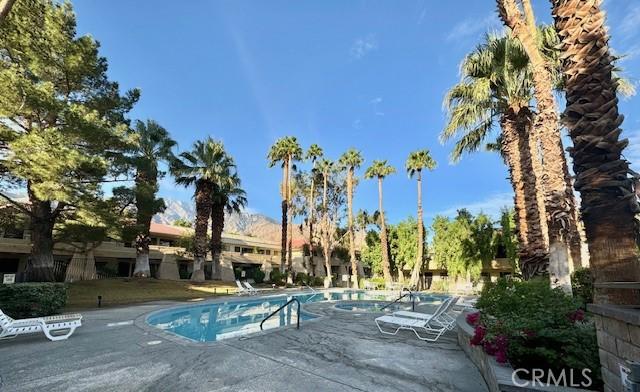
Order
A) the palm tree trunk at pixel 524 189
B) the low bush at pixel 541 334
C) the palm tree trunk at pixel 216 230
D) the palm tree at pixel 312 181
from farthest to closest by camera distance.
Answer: the palm tree at pixel 312 181
the palm tree trunk at pixel 216 230
the palm tree trunk at pixel 524 189
the low bush at pixel 541 334

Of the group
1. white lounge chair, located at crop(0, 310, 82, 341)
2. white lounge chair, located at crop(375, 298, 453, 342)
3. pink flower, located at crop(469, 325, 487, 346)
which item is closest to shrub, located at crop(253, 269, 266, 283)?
white lounge chair, located at crop(0, 310, 82, 341)

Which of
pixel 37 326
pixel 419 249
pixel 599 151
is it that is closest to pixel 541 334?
pixel 599 151

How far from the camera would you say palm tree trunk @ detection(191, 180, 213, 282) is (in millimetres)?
28203

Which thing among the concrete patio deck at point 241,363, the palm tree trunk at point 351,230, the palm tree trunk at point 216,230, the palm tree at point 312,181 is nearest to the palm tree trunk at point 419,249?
the palm tree trunk at point 351,230

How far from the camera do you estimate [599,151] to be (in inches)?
161

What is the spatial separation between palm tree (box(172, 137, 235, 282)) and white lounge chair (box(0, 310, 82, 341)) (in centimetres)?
2024

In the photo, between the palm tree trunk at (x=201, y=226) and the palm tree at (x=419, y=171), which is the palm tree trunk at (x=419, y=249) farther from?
the palm tree trunk at (x=201, y=226)

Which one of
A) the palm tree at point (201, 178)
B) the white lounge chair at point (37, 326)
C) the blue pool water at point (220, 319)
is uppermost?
the palm tree at point (201, 178)

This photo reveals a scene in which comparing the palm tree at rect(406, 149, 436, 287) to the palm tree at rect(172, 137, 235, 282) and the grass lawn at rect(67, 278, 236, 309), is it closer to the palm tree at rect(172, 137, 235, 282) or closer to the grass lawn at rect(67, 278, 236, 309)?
the grass lawn at rect(67, 278, 236, 309)

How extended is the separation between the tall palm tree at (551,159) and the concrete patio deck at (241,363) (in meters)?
3.22

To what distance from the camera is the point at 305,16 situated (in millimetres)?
18125

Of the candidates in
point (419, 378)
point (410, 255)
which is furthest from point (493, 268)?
point (419, 378)

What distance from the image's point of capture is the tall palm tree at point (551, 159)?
7523 millimetres

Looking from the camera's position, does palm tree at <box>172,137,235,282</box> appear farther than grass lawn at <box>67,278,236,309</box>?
Yes
